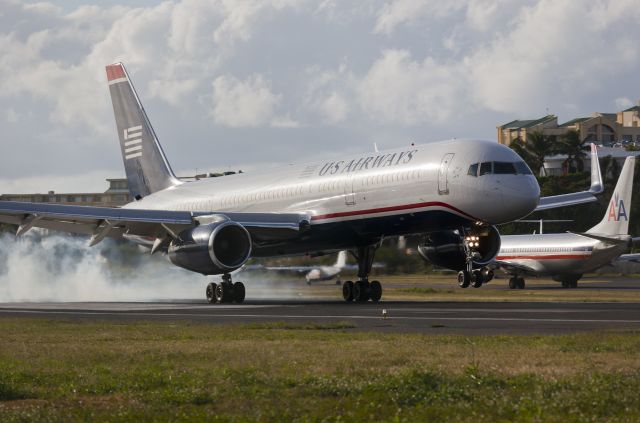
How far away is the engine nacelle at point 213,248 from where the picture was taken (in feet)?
122

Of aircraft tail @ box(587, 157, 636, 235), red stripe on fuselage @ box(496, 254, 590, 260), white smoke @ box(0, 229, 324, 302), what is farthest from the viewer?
red stripe on fuselage @ box(496, 254, 590, 260)

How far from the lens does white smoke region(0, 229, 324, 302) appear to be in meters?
51.0

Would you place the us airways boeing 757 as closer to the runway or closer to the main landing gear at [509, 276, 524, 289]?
the runway

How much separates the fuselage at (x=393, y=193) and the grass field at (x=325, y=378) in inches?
556

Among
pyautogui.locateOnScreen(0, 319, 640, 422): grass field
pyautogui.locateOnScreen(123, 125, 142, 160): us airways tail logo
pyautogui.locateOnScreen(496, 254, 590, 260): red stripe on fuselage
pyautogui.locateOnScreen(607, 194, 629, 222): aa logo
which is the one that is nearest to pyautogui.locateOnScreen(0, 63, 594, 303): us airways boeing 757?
pyautogui.locateOnScreen(123, 125, 142, 160): us airways tail logo

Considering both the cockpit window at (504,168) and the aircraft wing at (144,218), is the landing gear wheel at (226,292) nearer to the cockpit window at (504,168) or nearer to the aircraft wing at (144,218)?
the aircraft wing at (144,218)

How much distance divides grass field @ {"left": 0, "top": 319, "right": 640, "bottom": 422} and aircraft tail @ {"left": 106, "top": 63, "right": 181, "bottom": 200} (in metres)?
30.9

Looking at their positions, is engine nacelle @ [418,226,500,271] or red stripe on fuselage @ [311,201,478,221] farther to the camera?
engine nacelle @ [418,226,500,271]

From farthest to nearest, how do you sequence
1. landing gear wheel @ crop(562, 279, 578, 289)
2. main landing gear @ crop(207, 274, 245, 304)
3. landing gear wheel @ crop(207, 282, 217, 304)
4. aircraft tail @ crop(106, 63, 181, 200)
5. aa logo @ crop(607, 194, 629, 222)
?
landing gear wheel @ crop(562, 279, 578, 289)
aa logo @ crop(607, 194, 629, 222)
aircraft tail @ crop(106, 63, 181, 200)
landing gear wheel @ crop(207, 282, 217, 304)
main landing gear @ crop(207, 274, 245, 304)

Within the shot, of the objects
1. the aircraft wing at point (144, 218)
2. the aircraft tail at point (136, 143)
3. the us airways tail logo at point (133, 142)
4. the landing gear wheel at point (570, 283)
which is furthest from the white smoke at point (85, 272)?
the landing gear wheel at point (570, 283)

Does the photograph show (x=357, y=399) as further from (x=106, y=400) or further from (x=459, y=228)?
(x=459, y=228)

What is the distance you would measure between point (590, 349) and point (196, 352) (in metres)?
6.21

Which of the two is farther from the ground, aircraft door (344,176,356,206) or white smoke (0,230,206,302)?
aircraft door (344,176,356,206)

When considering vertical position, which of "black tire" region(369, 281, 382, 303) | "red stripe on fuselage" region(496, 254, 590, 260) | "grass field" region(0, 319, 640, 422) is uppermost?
"red stripe on fuselage" region(496, 254, 590, 260)
